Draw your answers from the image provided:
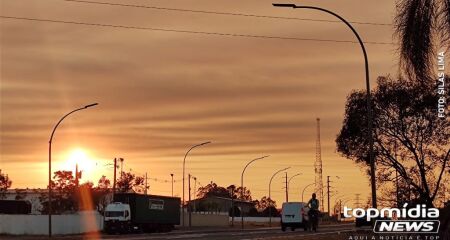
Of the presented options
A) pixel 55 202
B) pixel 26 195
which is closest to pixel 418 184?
pixel 55 202

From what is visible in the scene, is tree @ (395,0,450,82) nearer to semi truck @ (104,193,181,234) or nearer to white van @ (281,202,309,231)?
white van @ (281,202,309,231)

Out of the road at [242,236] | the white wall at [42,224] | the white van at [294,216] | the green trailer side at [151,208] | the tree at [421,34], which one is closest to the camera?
the tree at [421,34]

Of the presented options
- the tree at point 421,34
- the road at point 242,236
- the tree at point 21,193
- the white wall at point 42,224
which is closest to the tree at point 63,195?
the tree at point 21,193

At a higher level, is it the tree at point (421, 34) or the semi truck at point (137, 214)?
the tree at point (421, 34)

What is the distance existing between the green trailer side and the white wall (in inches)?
208

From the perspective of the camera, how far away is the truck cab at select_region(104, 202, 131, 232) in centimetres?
6362

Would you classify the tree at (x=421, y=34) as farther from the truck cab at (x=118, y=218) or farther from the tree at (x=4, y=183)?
the tree at (x=4, y=183)

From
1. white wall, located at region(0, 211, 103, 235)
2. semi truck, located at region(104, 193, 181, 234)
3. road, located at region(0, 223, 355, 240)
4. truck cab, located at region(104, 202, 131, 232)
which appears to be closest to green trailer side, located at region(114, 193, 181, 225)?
semi truck, located at region(104, 193, 181, 234)

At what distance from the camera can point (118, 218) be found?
210ft

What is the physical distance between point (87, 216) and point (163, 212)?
7681 millimetres

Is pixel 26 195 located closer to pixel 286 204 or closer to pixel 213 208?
pixel 213 208

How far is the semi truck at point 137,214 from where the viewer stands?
63875 mm

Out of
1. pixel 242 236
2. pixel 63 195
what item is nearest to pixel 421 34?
pixel 242 236

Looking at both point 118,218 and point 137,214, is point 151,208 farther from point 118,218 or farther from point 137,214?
point 118,218
